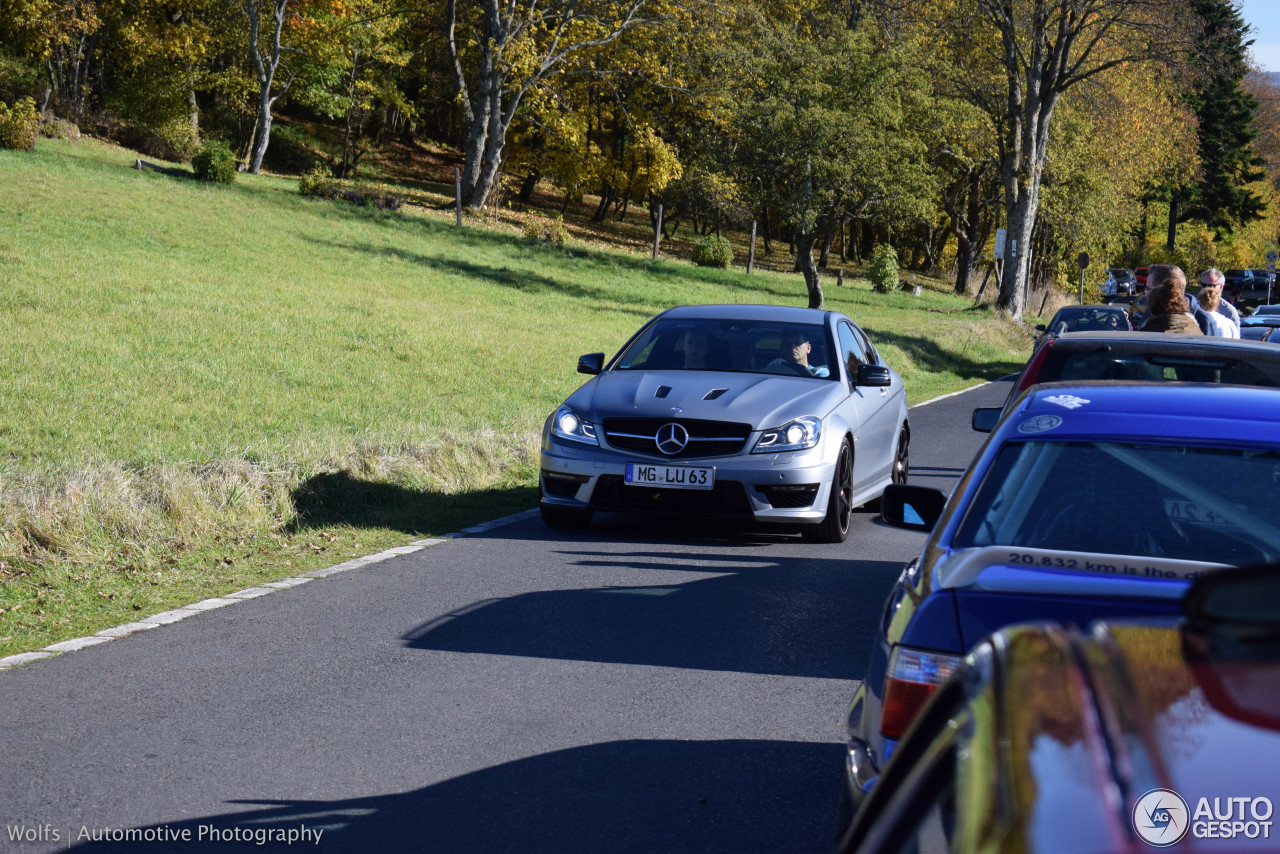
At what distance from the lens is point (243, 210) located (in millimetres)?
34969

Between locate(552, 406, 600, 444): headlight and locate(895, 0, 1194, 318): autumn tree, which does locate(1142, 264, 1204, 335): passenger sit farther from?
locate(895, 0, 1194, 318): autumn tree

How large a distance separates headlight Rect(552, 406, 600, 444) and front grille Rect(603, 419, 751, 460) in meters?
0.19

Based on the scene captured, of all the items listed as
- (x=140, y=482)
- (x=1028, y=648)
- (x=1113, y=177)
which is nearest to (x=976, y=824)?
(x=1028, y=648)

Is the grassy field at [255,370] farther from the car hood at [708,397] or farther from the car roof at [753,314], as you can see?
the car roof at [753,314]

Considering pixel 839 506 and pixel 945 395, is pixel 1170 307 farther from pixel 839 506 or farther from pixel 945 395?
pixel 945 395

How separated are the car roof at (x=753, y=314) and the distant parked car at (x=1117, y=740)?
907 cm

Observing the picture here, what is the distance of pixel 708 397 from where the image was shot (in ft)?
30.8

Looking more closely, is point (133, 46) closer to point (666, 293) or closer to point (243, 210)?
point (243, 210)

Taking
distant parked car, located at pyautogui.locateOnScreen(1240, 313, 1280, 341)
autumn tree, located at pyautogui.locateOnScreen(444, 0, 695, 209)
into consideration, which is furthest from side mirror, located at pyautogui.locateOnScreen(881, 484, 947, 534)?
autumn tree, located at pyautogui.locateOnScreen(444, 0, 695, 209)

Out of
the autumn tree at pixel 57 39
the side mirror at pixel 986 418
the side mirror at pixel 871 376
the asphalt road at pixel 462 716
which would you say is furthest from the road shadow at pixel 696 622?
the autumn tree at pixel 57 39

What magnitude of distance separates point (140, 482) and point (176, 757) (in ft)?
15.2

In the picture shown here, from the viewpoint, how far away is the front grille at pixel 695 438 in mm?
9109

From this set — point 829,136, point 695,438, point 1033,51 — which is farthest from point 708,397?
point 1033,51

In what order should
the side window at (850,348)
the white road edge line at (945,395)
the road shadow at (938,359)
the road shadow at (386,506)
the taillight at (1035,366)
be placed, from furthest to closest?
the road shadow at (938,359) < the white road edge line at (945,395) < the side window at (850,348) < the road shadow at (386,506) < the taillight at (1035,366)
